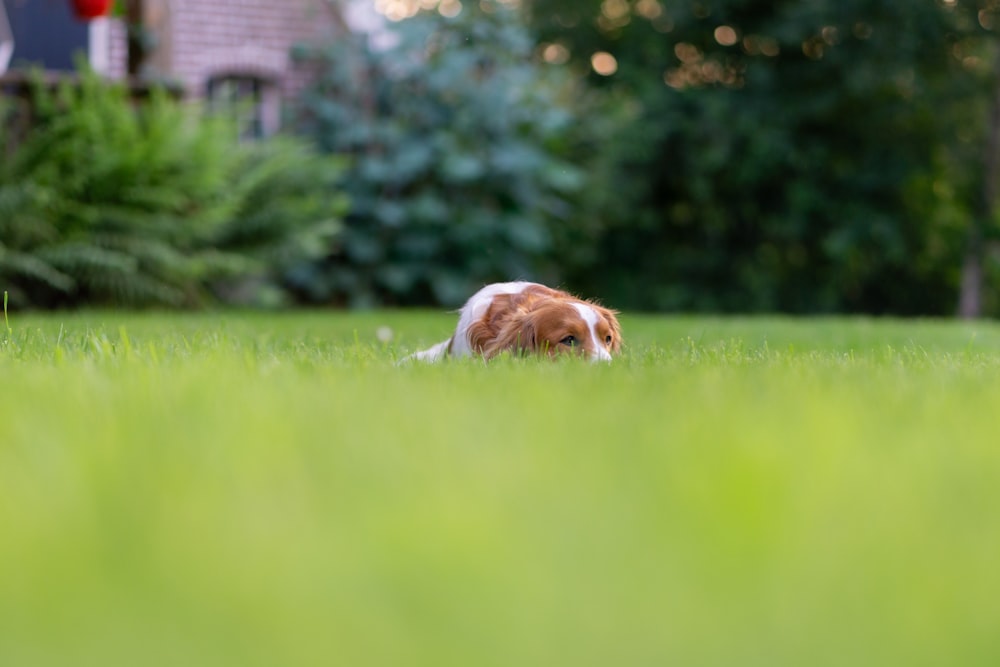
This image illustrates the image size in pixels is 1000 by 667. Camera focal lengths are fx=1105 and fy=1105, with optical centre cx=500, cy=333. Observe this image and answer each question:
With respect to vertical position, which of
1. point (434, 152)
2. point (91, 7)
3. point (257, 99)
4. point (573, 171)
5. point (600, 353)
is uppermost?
point (91, 7)

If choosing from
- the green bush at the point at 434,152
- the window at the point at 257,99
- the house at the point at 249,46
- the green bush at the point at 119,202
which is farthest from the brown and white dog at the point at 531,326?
the window at the point at 257,99

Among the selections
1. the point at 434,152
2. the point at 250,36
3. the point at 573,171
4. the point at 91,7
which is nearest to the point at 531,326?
the point at 91,7

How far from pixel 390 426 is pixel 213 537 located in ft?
2.07

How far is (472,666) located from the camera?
38.4 inches

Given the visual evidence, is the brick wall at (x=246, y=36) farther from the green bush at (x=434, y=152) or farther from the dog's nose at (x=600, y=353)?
the dog's nose at (x=600, y=353)

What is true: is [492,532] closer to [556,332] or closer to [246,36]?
[556,332]

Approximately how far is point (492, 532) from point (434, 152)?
12.7 meters

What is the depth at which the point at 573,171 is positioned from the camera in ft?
48.1

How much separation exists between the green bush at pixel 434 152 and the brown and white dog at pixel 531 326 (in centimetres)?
899

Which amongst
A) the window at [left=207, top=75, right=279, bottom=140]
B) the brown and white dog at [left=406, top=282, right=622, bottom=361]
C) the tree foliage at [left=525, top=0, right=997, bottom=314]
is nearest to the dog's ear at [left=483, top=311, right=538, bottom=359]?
the brown and white dog at [left=406, top=282, right=622, bottom=361]

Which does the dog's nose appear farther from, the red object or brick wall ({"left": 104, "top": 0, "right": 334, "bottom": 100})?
brick wall ({"left": 104, "top": 0, "right": 334, "bottom": 100})

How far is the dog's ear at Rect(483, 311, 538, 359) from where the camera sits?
3.76 m

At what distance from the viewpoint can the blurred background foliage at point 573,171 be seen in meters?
9.44

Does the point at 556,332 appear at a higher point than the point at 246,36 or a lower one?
lower
